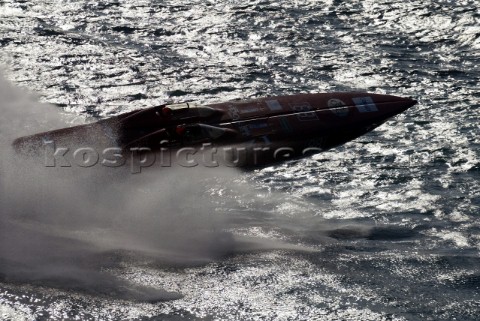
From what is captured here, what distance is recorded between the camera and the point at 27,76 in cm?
3422

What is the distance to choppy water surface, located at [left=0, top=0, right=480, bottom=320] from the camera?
21.5 meters

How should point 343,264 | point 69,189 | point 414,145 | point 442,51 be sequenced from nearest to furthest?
1. point 343,264
2. point 69,189
3. point 414,145
4. point 442,51

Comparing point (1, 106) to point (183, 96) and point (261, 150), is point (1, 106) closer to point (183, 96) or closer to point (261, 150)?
point (183, 96)

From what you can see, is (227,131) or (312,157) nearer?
(227,131)

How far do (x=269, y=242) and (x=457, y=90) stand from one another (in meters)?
13.4

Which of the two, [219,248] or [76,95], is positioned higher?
[76,95]

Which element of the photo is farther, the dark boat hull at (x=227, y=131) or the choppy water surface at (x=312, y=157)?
the dark boat hull at (x=227, y=131)

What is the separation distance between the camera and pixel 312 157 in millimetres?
28953

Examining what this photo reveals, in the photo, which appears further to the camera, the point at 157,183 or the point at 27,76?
the point at 27,76

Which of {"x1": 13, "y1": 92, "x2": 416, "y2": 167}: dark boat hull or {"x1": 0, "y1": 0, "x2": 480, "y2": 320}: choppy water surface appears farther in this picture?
{"x1": 13, "y1": 92, "x2": 416, "y2": 167}: dark boat hull

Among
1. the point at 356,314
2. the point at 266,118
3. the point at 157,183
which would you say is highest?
the point at 266,118

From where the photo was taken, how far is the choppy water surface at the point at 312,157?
70.5 feet

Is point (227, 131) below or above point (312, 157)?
above

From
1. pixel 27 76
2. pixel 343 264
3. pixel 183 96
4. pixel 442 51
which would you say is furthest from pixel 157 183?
pixel 442 51
